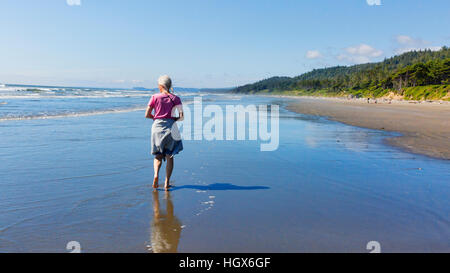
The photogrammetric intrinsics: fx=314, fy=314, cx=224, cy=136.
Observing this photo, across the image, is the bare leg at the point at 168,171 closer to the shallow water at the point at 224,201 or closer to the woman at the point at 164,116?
the woman at the point at 164,116

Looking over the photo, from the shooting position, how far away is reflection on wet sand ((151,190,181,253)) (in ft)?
11.1

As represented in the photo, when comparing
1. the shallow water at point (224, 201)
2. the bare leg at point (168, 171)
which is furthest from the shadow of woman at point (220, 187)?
the bare leg at point (168, 171)

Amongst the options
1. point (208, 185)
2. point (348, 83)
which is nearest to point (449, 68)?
point (348, 83)

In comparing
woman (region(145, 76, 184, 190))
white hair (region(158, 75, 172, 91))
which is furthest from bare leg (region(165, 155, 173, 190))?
white hair (region(158, 75, 172, 91))

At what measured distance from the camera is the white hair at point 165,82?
5.41 m

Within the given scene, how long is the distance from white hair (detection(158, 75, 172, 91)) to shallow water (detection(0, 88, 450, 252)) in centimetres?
179

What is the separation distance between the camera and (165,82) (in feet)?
17.8

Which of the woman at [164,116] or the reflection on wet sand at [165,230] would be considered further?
the woman at [164,116]

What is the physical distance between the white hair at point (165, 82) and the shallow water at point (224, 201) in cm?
179

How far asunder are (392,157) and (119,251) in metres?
7.72

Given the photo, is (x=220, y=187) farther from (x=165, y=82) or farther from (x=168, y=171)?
(x=165, y=82)

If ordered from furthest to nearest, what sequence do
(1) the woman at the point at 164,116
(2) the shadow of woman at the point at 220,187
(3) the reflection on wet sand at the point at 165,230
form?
(2) the shadow of woman at the point at 220,187, (1) the woman at the point at 164,116, (3) the reflection on wet sand at the point at 165,230

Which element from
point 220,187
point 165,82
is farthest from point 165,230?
point 165,82
